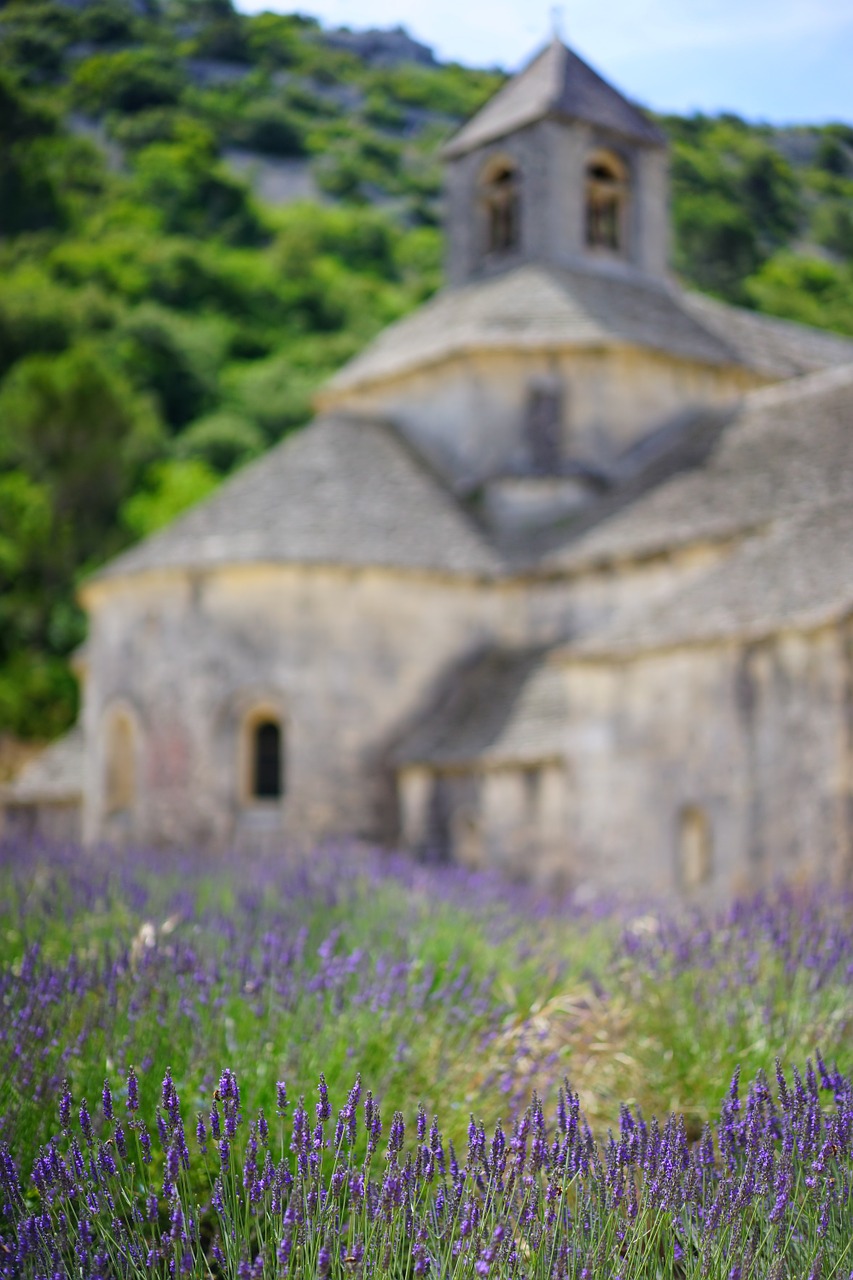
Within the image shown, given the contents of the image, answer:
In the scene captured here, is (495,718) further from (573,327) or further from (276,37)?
(276,37)

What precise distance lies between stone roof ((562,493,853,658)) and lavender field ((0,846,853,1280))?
408cm

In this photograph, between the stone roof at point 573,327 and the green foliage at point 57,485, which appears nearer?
the stone roof at point 573,327

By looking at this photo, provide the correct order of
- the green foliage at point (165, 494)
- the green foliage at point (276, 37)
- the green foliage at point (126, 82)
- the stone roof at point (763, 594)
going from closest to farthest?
the stone roof at point (763, 594)
the green foliage at point (126, 82)
the green foliage at point (276, 37)
the green foliage at point (165, 494)

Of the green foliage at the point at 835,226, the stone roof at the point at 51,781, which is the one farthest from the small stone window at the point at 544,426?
the stone roof at the point at 51,781

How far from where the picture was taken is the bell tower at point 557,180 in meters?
21.1

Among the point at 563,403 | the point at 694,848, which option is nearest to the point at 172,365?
the point at 563,403

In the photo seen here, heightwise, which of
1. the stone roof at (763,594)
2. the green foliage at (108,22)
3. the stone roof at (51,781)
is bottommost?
the stone roof at (51,781)

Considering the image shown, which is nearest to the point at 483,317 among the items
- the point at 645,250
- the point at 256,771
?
the point at 645,250

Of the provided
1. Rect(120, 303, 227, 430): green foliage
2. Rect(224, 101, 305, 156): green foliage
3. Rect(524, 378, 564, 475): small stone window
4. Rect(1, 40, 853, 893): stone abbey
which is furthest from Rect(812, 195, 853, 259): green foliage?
Rect(120, 303, 227, 430): green foliage

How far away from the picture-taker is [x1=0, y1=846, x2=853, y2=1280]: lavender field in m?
3.33

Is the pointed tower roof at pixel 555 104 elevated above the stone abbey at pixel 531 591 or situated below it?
above

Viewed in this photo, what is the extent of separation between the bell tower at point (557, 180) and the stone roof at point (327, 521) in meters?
4.22

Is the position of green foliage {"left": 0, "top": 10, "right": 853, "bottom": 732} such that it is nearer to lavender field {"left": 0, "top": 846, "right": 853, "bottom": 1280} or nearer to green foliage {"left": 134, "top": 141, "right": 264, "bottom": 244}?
green foliage {"left": 134, "top": 141, "right": 264, "bottom": 244}

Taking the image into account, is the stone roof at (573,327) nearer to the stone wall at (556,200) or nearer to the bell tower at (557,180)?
the stone wall at (556,200)
